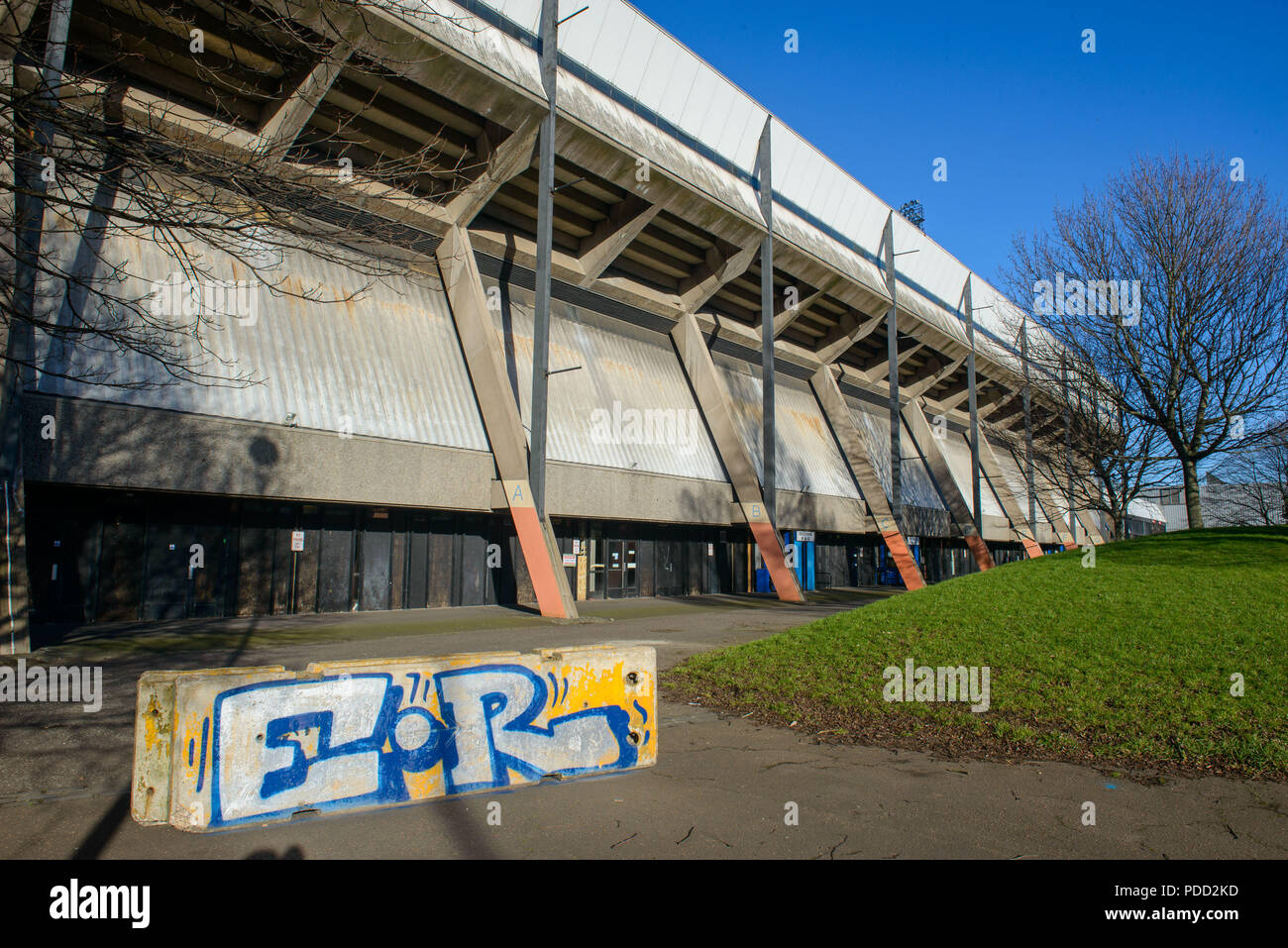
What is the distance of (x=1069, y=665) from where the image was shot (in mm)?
8008

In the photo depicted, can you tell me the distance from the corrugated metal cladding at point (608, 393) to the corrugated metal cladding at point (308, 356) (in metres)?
2.22

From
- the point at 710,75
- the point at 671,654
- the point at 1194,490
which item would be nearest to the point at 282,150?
the point at 671,654

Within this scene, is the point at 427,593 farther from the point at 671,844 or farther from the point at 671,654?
the point at 671,844

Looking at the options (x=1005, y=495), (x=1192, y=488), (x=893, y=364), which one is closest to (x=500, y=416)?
(x=1192, y=488)

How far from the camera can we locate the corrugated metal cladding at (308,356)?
589 inches

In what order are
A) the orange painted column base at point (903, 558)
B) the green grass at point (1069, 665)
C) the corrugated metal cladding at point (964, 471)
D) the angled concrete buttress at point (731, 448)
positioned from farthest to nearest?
the corrugated metal cladding at point (964, 471) → the orange painted column base at point (903, 558) → the angled concrete buttress at point (731, 448) → the green grass at point (1069, 665)

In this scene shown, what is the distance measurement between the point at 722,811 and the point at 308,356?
53.1 feet

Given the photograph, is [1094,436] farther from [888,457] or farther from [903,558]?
[888,457]

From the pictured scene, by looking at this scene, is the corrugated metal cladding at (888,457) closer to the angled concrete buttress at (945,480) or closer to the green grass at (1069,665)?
the angled concrete buttress at (945,480)

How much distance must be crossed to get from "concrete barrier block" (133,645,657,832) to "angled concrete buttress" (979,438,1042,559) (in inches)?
1753

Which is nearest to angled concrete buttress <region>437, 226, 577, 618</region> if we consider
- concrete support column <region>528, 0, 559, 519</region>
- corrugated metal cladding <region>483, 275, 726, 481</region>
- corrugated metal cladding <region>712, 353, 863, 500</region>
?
concrete support column <region>528, 0, 559, 519</region>

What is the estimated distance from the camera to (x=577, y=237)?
1001 inches

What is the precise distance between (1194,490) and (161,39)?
24.2m

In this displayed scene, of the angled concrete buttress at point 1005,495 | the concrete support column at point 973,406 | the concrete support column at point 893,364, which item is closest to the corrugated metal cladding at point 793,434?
the concrete support column at point 893,364
